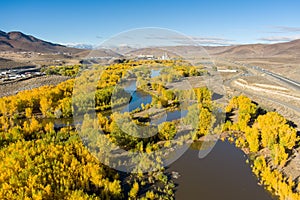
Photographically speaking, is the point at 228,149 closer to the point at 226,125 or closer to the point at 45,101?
the point at 226,125

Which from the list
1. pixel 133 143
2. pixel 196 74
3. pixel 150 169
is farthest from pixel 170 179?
pixel 196 74

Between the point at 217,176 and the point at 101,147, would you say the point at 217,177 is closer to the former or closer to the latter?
the point at 217,176

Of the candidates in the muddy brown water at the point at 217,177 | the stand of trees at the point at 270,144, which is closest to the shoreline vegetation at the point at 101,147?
the stand of trees at the point at 270,144

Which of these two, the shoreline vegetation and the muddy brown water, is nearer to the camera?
the shoreline vegetation

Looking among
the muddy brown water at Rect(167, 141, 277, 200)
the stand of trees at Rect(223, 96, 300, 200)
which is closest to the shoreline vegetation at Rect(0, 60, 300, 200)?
the stand of trees at Rect(223, 96, 300, 200)

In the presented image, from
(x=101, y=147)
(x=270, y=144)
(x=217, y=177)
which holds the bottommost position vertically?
(x=217, y=177)

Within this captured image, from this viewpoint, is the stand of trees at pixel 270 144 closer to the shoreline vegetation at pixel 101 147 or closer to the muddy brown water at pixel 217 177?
the shoreline vegetation at pixel 101 147

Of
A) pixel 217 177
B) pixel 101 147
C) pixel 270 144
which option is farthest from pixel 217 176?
pixel 101 147

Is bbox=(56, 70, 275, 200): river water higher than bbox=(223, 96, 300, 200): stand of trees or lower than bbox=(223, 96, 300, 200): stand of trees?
lower

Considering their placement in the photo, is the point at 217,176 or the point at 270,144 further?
the point at 270,144

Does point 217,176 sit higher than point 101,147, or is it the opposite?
point 101,147

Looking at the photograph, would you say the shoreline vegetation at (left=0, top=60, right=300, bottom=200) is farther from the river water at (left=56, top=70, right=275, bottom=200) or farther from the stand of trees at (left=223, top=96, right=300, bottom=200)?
the river water at (left=56, top=70, right=275, bottom=200)
